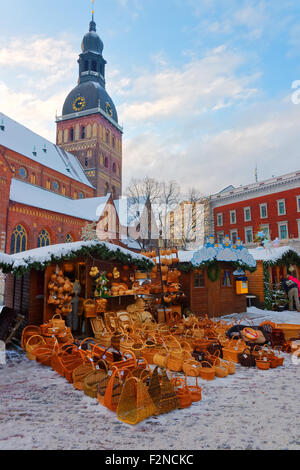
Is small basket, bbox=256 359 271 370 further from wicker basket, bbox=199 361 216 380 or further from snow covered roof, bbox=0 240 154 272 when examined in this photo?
snow covered roof, bbox=0 240 154 272

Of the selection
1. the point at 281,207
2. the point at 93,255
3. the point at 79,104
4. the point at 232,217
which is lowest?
the point at 93,255

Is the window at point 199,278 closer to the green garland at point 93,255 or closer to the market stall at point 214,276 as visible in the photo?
the market stall at point 214,276

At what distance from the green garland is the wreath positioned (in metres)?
3.86

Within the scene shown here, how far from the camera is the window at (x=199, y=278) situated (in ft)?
46.6

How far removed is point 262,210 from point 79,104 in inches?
1546

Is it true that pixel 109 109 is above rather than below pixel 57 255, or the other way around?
above

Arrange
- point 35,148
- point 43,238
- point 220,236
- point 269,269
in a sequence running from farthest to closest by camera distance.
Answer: point 220,236 → point 35,148 → point 43,238 → point 269,269

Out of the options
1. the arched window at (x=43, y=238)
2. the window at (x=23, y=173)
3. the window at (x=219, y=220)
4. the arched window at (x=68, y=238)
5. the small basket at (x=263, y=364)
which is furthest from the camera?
the window at (x=219, y=220)

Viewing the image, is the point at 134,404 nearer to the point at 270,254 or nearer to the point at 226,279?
the point at 226,279

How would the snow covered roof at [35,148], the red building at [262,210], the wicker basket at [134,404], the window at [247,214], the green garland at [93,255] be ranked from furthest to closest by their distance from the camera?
the window at [247,214] < the red building at [262,210] < the snow covered roof at [35,148] < the green garland at [93,255] < the wicker basket at [134,404]

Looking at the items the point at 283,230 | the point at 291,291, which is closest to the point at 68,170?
the point at 283,230

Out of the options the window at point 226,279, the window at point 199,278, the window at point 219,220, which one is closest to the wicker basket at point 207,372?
the window at point 199,278

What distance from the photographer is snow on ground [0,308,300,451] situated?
11.7 feet

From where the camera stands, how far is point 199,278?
47.1 ft
